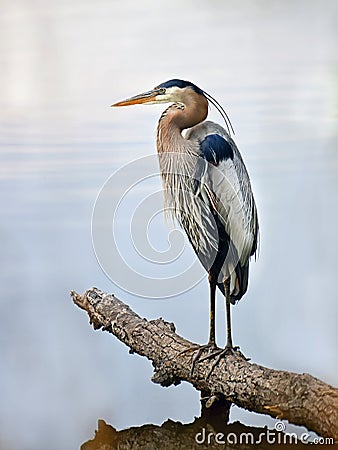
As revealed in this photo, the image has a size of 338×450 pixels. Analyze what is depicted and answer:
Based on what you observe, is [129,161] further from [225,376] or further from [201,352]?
[225,376]

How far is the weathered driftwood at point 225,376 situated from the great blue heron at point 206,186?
11 cm

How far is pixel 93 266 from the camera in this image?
2387 mm

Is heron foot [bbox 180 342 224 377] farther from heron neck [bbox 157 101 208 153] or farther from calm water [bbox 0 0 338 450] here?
heron neck [bbox 157 101 208 153]

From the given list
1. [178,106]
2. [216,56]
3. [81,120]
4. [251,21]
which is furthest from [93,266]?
[251,21]

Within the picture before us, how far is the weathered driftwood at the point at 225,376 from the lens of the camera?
1.67 m

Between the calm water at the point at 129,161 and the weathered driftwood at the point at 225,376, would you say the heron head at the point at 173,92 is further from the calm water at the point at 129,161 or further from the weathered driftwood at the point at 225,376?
the weathered driftwood at the point at 225,376

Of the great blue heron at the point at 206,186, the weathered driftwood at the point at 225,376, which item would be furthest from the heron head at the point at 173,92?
the weathered driftwood at the point at 225,376

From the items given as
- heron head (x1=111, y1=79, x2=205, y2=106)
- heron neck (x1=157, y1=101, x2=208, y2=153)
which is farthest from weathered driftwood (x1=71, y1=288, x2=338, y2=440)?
heron head (x1=111, y1=79, x2=205, y2=106)

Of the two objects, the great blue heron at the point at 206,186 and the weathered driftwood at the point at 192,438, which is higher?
the great blue heron at the point at 206,186

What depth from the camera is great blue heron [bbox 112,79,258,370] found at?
2.00 m

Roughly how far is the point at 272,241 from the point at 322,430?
0.79m

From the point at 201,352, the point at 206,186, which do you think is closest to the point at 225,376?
the point at 201,352

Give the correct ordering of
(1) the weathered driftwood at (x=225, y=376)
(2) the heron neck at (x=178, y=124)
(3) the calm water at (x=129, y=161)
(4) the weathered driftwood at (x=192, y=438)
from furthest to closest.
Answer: (3) the calm water at (x=129, y=161)
(2) the heron neck at (x=178, y=124)
(4) the weathered driftwood at (x=192, y=438)
(1) the weathered driftwood at (x=225, y=376)

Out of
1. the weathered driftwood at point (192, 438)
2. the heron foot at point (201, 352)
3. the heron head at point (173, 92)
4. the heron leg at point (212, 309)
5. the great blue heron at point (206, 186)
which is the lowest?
the weathered driftwood at point (192, 438)
